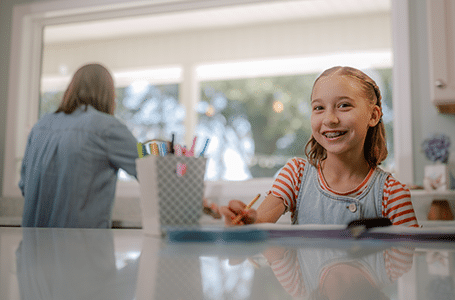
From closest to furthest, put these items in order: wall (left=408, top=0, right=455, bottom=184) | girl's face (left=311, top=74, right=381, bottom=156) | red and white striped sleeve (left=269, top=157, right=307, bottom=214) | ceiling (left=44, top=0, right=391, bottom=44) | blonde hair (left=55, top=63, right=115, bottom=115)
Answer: girl's face (left=311, top=74, right=381, bottom=156)
red and white striped sleeve (left=269, top=157, right=307, bottom=214)
blonde hair (left=55, top=63, right=115, bottom=115)
wall (left=408, top=0, right=455, bottom=184)
ceiling (left=44, top=0, right=391, bottom=44)

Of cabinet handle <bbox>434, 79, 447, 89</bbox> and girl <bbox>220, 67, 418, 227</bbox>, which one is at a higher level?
cabinet handle <bbox>434, 79, 447, 89</bbox>

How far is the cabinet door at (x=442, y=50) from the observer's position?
190cm

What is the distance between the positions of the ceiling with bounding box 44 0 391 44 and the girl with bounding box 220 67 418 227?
312 cm

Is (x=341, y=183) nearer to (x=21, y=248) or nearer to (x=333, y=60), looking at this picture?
(x=21, y=248)

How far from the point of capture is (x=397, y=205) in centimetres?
89

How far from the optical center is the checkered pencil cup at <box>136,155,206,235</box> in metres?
0.62

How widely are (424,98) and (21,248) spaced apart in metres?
2.26

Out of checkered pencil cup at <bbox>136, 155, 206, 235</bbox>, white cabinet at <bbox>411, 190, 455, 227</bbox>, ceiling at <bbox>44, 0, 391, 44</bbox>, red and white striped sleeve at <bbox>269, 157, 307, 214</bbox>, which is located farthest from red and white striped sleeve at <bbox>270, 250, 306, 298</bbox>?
ceiling at <bbox>44, 0, 391, 44</bbox>

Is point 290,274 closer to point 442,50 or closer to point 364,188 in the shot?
point 364,188

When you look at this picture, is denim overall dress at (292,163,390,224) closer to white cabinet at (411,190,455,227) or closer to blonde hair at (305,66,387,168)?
blonde hair at (305,66,387,168)

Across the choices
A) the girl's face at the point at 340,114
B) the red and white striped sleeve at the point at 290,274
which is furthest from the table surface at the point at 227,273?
the girl's face at the point at 340,114

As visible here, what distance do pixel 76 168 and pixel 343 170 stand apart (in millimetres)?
907

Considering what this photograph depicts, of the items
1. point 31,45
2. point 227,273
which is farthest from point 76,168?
point 31,45

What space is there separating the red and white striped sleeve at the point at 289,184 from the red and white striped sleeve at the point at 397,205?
0.20m
